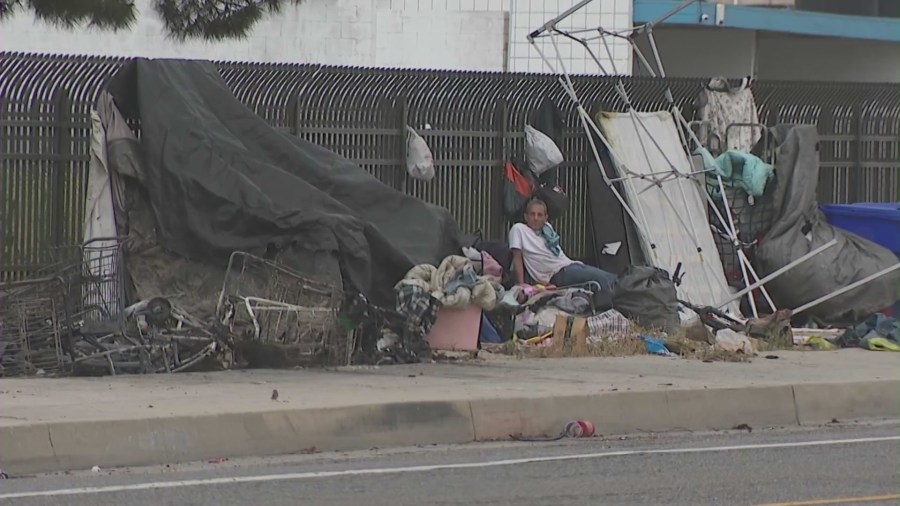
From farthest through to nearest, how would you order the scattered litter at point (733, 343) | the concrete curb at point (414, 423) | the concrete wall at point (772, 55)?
1. the concrete wall at point (772, 55)
2. the scattered litter at point (733, 343)
3. the concrete curb at point (414, 423)

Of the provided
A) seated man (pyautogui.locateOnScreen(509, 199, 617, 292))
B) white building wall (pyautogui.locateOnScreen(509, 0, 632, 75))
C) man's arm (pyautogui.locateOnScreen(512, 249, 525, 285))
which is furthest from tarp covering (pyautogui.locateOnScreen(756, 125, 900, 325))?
white building wall (pyautogui.locateOnScreen(509, 0, 632, 75))

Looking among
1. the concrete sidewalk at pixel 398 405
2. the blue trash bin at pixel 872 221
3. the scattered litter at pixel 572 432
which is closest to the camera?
the concrete sidewalk at pixel 398 405

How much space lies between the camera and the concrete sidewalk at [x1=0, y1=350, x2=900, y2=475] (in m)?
9.22

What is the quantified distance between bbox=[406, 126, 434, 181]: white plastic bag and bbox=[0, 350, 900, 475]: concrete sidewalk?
292 cm

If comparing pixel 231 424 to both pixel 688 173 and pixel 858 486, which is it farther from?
pixel 688 173

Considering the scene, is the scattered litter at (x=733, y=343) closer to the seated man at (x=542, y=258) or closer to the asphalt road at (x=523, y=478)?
the seated man at (x=542, y=258)

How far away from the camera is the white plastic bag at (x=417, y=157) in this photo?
15.6 meters

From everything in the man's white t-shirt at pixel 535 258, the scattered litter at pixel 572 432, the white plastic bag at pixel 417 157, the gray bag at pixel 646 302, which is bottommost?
the scattered litter at pixel 572 432

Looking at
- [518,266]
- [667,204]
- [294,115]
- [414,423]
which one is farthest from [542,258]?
[414,423]

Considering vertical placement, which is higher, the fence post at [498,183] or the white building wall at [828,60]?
the white building wall at [828,60]

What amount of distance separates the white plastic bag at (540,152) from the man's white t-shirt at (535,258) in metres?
1.18

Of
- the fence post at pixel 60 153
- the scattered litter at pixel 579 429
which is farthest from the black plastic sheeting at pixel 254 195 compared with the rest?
the scattered litter at pixel 579 429

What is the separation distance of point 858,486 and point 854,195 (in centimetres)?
1058

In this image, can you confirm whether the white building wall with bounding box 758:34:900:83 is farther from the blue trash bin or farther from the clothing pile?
the clothing pile
